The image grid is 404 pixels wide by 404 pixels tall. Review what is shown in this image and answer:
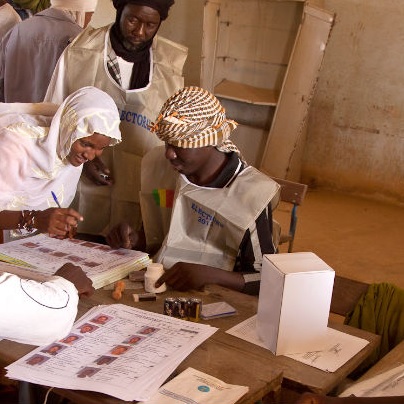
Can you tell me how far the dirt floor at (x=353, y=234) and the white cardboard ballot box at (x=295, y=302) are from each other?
2.84 meters

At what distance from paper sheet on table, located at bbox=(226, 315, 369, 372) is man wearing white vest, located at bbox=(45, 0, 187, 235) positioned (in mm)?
1347

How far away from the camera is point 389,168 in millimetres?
6512

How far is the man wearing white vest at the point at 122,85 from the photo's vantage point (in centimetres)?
307

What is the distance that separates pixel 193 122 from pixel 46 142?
702 mm

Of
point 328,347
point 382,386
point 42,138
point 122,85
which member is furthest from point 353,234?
point 382,386

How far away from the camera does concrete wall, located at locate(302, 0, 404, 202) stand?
6.24 meters

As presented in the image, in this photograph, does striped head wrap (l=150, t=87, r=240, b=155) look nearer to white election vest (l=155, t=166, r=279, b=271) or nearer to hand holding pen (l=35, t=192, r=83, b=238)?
white election vest (l=155, t=166, r=279, b=271)

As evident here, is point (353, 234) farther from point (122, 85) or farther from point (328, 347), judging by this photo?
point (328, 347)

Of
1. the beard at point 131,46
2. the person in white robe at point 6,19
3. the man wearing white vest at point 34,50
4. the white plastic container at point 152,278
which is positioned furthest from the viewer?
the person in white robe at point 6,19

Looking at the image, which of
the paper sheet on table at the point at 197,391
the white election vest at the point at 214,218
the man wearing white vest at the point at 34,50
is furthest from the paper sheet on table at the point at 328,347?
the man wearing white vest at the point at 34,50

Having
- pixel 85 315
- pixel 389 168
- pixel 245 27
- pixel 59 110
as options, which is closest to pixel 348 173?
pixel 389 168

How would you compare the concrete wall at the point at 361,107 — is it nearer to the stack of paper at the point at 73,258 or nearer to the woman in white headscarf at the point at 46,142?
the woman in white headscarf at the point at 46,142

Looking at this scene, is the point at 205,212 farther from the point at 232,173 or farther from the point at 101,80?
the point at 101,80

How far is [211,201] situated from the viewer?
244cm
